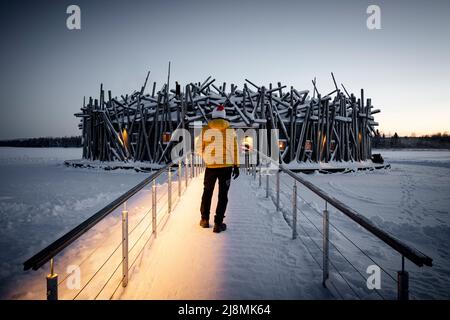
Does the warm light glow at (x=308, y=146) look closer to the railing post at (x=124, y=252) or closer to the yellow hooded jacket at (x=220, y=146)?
the yellow hooded jacket at (x=220, y=146)

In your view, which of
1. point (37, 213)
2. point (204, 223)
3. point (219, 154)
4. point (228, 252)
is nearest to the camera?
point (228, 252)

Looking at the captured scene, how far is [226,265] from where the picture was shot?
322 centimetres

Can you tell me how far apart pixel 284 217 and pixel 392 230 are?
2999 millimetres

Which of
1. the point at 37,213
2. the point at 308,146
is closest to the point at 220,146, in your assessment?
the point at 37,213

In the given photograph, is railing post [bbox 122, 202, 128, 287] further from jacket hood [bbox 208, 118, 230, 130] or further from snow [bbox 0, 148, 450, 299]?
jacket hood [bbox 208, 118, 230, 130]

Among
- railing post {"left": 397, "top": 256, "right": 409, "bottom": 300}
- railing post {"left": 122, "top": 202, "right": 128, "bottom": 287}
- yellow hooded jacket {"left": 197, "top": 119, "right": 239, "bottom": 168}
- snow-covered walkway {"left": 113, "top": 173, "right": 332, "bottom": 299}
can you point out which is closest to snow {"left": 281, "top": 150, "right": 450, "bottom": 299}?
snow-covered walkway {"left": 113, "top": 173, "right": 332, "bottom": 299}

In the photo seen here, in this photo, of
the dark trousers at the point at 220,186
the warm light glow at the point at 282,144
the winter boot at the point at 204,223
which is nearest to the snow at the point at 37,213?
the winter boot at the point at 204,223

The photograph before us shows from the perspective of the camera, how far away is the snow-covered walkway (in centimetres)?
271

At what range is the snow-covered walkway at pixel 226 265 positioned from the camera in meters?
2.71

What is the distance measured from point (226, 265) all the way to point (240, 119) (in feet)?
44.3

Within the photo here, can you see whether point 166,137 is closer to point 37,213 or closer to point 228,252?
point 37,213
